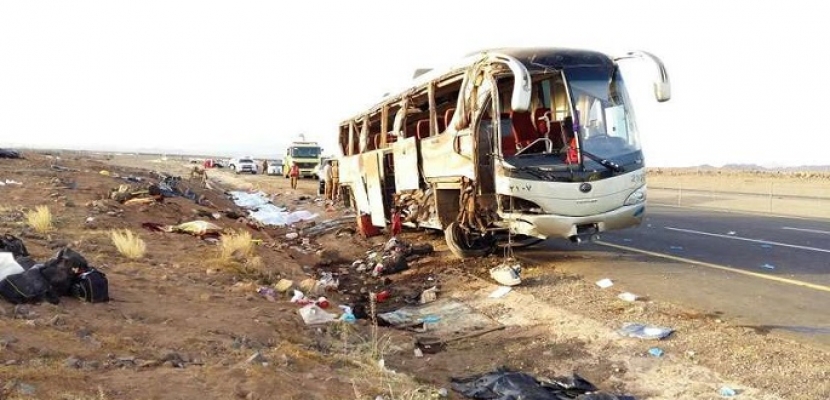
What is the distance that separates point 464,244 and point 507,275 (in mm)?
1913

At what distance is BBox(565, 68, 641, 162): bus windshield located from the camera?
981 cm

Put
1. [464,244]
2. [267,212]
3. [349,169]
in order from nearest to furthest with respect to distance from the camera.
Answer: [464,244]
[349,169]
[267,212]

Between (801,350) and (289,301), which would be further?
(289,301)

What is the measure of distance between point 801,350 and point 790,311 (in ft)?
5.30

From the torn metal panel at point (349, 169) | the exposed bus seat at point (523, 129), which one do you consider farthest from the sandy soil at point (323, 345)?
the torn metal panel at point (349, 169)

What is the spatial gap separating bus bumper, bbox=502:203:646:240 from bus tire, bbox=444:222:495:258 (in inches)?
62.1

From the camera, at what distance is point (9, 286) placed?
633 centimetres

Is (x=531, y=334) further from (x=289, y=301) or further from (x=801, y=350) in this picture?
(x=289, y=301)

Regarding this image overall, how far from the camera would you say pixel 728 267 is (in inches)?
404

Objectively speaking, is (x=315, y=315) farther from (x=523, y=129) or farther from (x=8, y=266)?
(x=523, y=129)

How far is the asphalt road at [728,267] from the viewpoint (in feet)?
24.1

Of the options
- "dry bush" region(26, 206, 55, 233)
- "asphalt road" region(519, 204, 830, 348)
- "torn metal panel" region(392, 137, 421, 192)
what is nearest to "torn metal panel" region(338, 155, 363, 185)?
"torn metal panel" region(392, 137, 421, 192)

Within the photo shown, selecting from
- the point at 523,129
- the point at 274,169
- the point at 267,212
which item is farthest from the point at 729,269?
the point at 274,169

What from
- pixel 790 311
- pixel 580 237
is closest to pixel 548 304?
pixel 580 237
